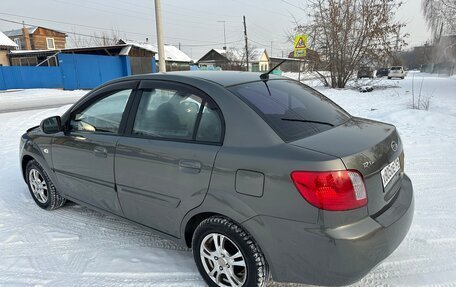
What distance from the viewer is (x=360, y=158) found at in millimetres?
2186

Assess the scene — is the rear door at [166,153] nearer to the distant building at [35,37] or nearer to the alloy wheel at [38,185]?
the alloy wheel at [38,185]

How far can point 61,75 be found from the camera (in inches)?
1040

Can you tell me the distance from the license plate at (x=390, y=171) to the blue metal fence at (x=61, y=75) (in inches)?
1083

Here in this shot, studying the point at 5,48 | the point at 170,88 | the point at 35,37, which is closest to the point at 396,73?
the point at 5,48

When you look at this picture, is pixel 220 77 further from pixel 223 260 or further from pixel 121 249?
pixel 121 249

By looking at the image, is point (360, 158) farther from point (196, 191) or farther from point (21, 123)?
point (21, 123)

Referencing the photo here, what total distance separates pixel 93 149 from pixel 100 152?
12 cm

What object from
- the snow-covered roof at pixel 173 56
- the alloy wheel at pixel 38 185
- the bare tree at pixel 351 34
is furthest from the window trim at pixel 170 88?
the snow-covered roof at pixel 173 56

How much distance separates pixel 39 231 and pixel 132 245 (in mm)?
1119

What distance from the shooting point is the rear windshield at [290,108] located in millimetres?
2441

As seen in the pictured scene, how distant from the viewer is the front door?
319cm

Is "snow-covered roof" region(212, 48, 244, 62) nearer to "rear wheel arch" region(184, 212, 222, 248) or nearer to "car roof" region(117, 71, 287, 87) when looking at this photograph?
"car roof" region(117, 71, 287, 87)

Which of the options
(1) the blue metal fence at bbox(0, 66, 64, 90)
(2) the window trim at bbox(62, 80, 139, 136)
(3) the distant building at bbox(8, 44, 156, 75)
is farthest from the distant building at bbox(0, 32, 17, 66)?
(2) the window trim at bbox(62, 80, 139, 136)

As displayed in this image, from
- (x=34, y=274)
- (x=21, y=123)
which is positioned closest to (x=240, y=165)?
(x=34, y=274)
